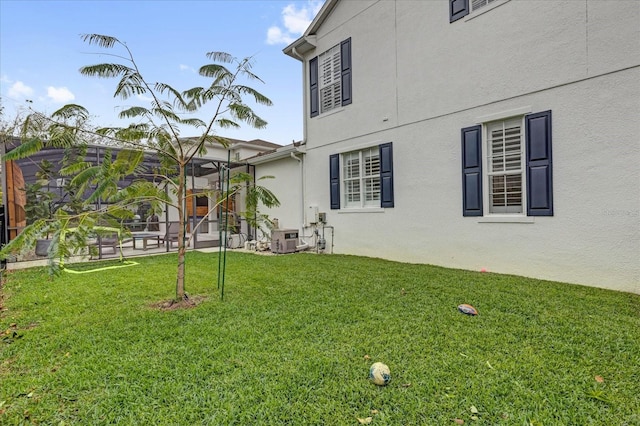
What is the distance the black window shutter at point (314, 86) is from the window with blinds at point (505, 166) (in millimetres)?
5716

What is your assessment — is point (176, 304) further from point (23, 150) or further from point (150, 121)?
point (150, 121)

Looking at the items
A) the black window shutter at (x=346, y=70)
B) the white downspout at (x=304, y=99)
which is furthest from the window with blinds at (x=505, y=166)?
the white downspout at (x=304, y=99)

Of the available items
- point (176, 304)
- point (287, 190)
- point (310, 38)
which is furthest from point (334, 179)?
point (176, 304)

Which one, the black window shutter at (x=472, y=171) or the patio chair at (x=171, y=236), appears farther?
the patio chair at (x=171, y=236)

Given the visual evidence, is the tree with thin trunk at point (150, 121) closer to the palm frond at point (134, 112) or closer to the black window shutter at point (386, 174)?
the palm frond at point (134, 112)

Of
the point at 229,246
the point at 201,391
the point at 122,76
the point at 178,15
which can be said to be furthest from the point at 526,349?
the point at 178,15

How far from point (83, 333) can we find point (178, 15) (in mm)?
11453

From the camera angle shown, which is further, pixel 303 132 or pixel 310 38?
pixel 303 132

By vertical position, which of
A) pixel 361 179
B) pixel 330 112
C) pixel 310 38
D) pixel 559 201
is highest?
pixel 310 38

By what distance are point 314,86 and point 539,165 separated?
7.37 m

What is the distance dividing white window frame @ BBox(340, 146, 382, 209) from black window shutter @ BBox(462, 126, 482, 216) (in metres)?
2.44

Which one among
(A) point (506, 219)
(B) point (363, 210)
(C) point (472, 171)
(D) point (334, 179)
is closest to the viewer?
(A) point (506, 219)

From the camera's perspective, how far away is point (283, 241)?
1065cm

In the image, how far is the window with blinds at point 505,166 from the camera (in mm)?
6438
